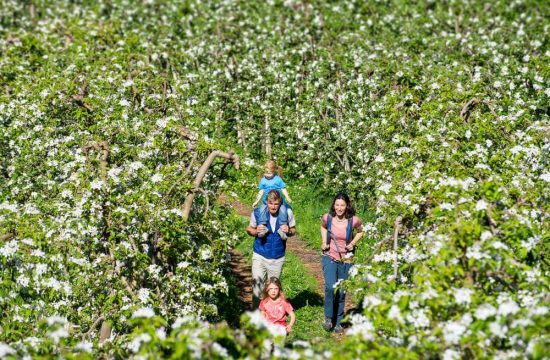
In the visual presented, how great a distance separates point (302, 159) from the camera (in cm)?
1662

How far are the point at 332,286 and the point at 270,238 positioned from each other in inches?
51.0

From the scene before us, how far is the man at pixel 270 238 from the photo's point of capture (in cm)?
930

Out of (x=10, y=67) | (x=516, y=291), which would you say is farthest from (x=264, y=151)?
(x=516, y=291)

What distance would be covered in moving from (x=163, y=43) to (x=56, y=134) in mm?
10663

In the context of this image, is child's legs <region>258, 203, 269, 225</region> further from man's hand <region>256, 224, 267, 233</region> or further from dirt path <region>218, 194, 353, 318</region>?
dirt path <region>218, 194, 353, 318</region>

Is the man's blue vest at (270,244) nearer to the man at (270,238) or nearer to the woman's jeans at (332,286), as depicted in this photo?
the man at (270,238)

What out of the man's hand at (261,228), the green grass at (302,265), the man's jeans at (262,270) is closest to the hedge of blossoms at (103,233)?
the man's hand at (261,228)

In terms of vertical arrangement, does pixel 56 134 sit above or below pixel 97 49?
below

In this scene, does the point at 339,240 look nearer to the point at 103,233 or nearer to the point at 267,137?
the point at 103,233

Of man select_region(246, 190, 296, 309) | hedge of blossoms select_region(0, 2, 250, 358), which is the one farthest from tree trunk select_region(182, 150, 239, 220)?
man select_region(246, 190, 296, 309)

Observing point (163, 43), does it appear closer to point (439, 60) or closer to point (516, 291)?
point (439, 60)

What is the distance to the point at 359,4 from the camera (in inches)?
990

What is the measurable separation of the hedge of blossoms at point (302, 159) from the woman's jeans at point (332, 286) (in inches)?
34.2

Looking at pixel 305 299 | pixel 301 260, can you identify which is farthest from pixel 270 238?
pixel 301 260
